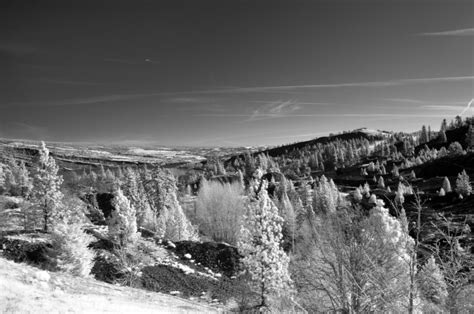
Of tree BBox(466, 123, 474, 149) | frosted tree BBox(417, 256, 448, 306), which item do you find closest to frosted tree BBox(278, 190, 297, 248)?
frosted tree BBox(417, 256, 448, 306)

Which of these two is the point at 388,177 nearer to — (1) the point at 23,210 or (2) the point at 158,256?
(2) the point at 158,256

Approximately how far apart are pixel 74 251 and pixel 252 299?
1508cm

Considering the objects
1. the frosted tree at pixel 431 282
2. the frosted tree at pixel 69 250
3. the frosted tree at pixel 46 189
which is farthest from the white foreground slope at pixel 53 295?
the frosted tree at pixel 46 189

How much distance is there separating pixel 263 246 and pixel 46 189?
26.0 metres

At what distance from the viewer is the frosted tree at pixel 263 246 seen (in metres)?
23.7

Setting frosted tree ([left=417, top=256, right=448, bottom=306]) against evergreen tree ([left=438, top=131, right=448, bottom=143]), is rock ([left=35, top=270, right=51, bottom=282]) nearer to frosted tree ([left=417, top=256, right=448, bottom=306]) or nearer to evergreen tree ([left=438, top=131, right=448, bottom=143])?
frosted tree ([left=417, top=256, right=448, bottom=306])

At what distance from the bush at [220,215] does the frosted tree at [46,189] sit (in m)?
34.9

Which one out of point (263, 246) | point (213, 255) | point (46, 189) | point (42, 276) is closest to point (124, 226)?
point (46, 189)

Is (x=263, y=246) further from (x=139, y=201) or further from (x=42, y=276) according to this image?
(x=139, y=201)

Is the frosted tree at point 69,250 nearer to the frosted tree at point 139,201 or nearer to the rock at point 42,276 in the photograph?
the rock at point 42,276

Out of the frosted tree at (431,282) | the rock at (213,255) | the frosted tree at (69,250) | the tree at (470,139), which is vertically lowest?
the rock at (213,255)

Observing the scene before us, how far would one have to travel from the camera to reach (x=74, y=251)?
24875mm

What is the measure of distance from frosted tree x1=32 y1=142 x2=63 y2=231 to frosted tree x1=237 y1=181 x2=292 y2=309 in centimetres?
2345

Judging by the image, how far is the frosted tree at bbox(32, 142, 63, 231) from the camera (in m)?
35.0
